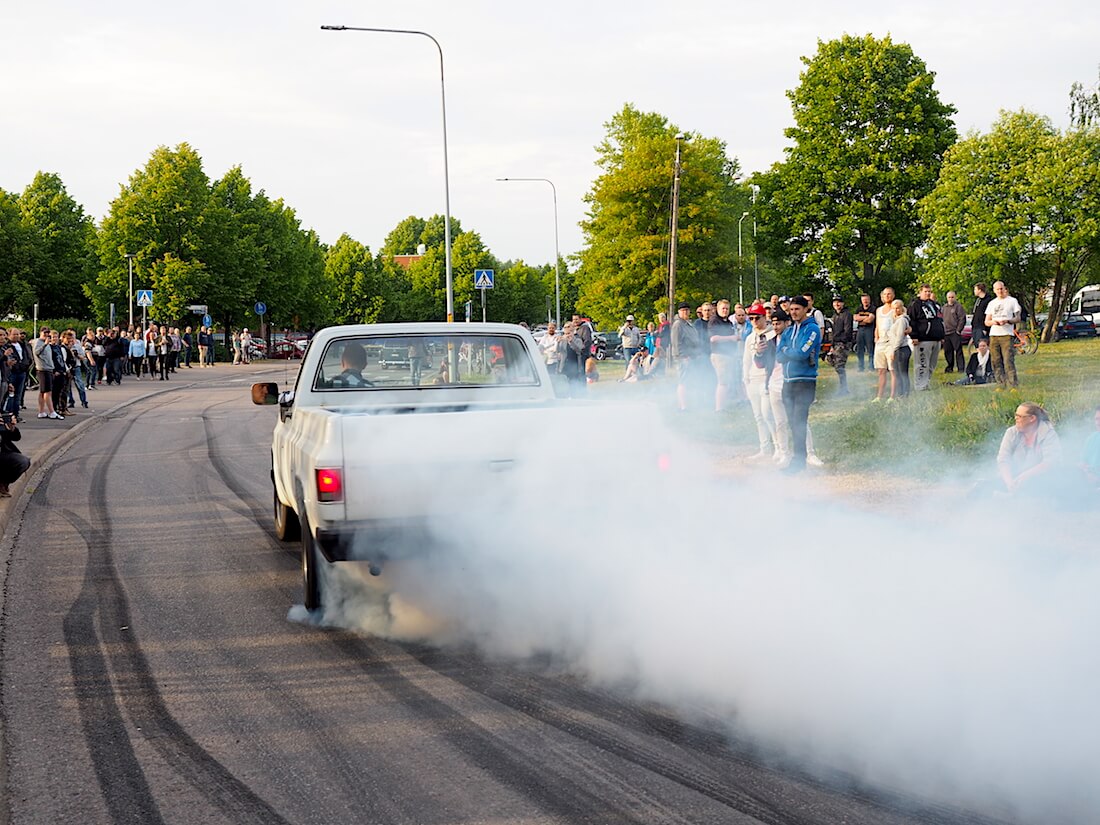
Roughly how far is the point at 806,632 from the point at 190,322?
5991cm

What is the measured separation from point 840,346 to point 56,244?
217ft

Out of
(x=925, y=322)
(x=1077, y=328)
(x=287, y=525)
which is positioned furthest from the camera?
(x=1077, y=328)

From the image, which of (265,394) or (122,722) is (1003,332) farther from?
(122,722)

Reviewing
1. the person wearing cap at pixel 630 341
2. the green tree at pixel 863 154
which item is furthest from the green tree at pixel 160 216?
the person wearing cap at pixel 630 341

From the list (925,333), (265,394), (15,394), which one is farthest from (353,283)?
(265,394)

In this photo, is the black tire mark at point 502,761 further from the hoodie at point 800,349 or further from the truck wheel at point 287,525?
the hoodie at point 800,349

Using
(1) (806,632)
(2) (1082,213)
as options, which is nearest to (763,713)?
(1) (806,632)

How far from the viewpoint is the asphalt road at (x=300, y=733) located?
11.8ft

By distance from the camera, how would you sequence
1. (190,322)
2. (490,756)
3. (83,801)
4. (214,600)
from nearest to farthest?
(83,801)
(490,756)
(214,600)
(190,322)

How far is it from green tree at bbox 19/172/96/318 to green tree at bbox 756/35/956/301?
44929 millimetres

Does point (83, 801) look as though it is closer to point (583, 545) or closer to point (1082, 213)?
point (583, 545)

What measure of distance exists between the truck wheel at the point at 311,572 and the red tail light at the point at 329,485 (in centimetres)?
59

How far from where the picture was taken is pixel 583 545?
17.5 feet

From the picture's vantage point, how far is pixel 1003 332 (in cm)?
1478
